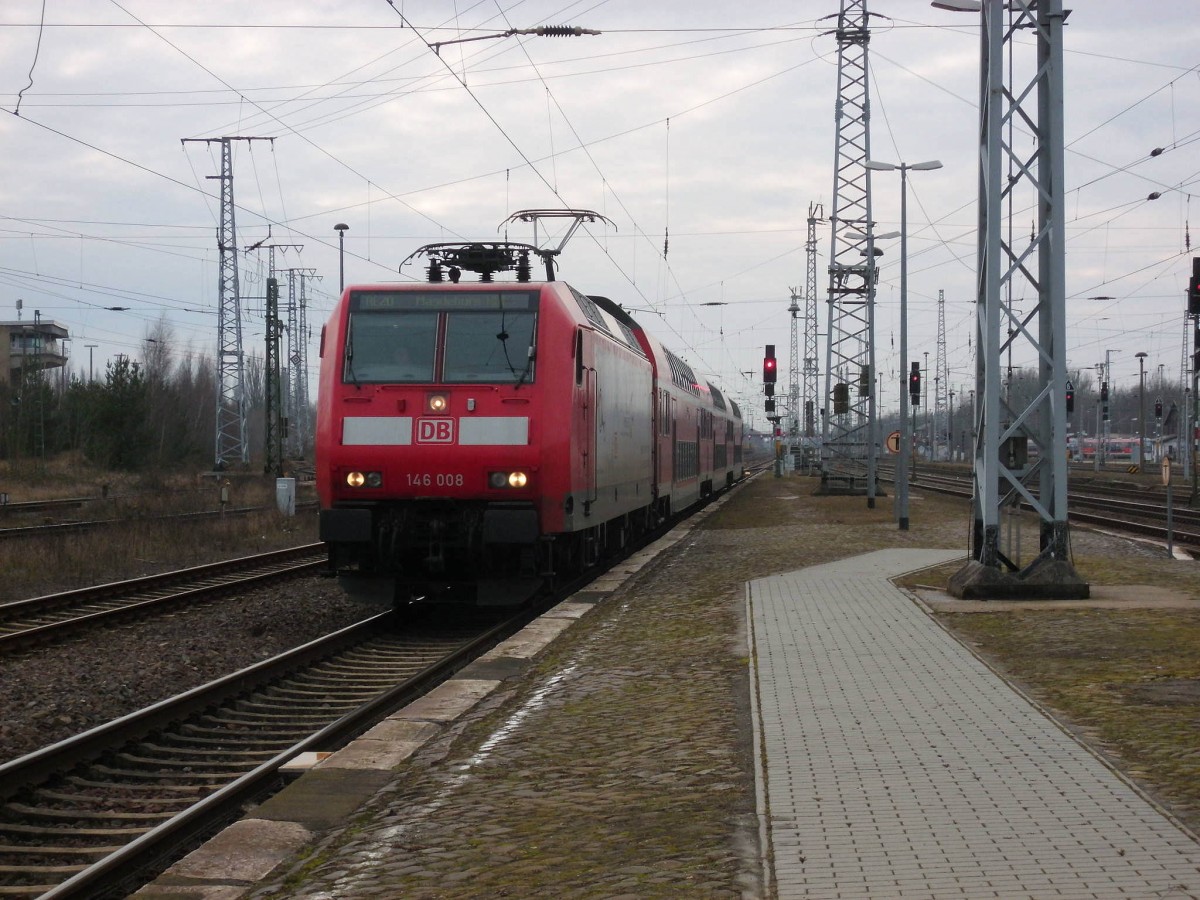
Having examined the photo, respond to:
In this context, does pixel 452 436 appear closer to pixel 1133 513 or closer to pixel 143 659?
pixel 143 659

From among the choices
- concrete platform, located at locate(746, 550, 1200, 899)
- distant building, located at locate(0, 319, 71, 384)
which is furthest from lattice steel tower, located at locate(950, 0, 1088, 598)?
distant building, located at locate(0, 319, 71, 384)

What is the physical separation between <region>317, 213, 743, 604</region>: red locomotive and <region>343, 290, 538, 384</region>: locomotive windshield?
13 millimetres

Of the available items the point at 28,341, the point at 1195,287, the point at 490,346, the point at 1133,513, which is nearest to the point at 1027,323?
the point at 490,346

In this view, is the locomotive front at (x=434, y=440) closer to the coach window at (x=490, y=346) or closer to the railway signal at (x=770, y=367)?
the coach window at (x=490, y=346)

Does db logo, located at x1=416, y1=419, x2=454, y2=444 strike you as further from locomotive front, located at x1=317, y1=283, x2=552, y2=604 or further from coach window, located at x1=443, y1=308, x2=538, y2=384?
coach window, located at x1=443, y1=308, x2=538, y2=384

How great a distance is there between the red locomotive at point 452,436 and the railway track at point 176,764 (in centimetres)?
140

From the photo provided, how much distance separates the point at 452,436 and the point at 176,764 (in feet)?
18.3

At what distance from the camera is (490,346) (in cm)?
1323

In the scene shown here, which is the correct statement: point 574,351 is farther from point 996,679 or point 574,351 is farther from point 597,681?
point 996,679

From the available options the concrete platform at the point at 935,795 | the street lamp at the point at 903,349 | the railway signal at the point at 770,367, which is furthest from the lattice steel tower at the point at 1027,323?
the railway signal at the point at 770,367

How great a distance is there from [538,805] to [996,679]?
412cm

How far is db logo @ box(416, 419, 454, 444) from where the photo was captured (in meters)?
12.9

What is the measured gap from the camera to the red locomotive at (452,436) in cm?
1282

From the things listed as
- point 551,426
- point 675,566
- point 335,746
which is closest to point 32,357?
point 675,566
